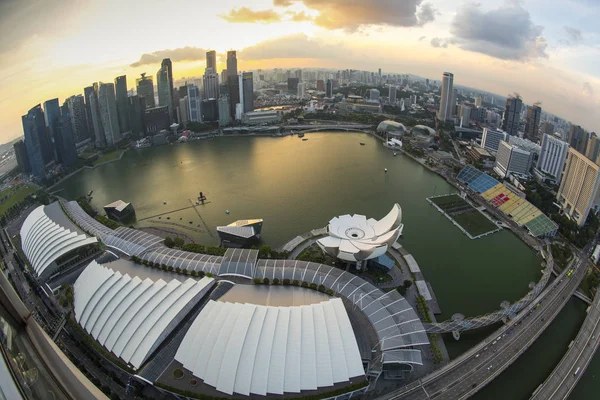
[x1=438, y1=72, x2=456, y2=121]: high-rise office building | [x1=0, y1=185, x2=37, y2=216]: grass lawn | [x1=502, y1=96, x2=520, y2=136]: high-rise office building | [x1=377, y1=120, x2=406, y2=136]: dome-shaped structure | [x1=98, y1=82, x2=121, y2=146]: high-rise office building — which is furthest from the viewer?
[x1=438, y1=72, x2=456, y2=121]: high-rise office building

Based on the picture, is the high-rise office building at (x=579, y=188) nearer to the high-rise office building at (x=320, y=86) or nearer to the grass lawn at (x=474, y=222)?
the grass lawn at (x=474, y=222)

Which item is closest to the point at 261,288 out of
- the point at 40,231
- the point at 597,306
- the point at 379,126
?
the point at 40,231

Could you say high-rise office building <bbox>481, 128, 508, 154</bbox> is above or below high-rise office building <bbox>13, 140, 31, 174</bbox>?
below

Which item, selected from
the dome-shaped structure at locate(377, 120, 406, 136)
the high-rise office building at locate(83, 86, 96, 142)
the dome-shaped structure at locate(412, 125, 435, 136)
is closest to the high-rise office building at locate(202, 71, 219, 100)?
the high-rise office building at locate(83, 86, 96, 142)

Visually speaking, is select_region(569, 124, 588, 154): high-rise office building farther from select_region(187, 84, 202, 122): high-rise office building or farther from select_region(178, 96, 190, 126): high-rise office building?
select_region(178, 96, 190, 126): high-rise office building

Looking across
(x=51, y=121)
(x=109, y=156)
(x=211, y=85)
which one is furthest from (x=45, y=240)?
(x=211, y=85)

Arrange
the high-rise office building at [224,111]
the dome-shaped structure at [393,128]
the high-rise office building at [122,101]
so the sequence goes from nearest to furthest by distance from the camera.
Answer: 1. the high-rise office building at [122,101]
2. the dome-shaped structure at [393,128]
3. the high-rise office building at [224,111]

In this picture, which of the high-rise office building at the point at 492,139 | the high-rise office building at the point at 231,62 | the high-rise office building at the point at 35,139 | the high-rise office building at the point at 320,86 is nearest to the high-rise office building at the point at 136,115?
the high-rise office building at the point at 35,139

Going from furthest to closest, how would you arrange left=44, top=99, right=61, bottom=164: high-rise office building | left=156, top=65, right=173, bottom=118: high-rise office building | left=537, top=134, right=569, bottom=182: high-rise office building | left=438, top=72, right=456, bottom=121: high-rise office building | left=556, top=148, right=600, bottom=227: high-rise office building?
left=438, top=72, right=456, bottom=121: high-rise office building < left=156, top=65, right=173, bottom=118: high-rise office building < left=44, top=99, right=61, bottom=164: high-rise office building < left=537, top=134, right=569, bottom=182: high-rise office building < left=556, top=148, right=600, bottom=227: high-rise office building
